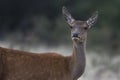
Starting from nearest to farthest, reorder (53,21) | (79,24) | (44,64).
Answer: (44,64)
(79,24)
(53,21)

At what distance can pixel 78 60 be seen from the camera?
1981 cm

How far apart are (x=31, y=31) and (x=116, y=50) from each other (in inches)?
271

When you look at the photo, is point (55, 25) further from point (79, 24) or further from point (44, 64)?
point (44, 64)

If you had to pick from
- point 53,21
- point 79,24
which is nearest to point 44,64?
point 79,24

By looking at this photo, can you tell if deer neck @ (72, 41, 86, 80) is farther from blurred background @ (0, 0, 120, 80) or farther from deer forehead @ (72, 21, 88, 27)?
blurred background @ (0, 0, 120, 80)

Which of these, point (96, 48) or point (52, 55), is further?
point (96, 48)

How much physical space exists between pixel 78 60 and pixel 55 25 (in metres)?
23.2

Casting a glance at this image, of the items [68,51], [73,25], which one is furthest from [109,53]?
[73,25]

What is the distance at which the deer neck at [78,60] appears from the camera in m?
19.7

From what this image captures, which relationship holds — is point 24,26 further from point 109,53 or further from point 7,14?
point 109,53

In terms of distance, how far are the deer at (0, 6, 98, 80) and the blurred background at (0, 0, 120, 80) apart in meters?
10.4

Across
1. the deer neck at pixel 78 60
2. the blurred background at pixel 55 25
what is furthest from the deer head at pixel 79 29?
the blurred background at pixel 55 25

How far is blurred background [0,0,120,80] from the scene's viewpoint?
34438mm

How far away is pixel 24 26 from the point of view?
141 feet
